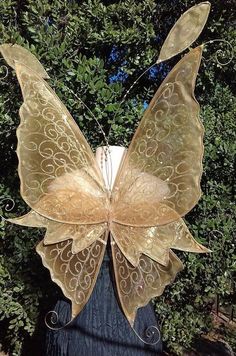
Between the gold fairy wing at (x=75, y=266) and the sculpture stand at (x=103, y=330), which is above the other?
the gold fairy wing at (x=75, y=266)

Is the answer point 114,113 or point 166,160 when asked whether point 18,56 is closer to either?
point 114,113

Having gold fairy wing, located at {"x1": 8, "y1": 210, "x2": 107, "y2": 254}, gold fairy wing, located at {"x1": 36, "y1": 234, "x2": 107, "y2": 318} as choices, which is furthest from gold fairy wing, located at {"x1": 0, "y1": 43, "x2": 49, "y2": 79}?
gold fairy wing, located at {"x1": 36, "y1": 234, "x2": 107, "y2": 318}

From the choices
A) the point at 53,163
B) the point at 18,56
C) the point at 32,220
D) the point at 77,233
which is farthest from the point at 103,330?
the point at 18,56

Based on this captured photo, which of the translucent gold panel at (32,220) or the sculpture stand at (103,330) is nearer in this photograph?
the sculpture stand at (103,330)

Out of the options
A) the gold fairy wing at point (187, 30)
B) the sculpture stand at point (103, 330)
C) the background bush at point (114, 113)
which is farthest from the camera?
the background bush at point (114, 113)

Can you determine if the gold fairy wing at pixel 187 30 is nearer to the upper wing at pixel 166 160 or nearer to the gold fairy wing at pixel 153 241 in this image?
the upper wing at pixel 166 160

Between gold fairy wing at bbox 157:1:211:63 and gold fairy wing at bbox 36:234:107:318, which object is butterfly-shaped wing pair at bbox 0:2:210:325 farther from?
gold fairy wing at bbox 157:1:211:63

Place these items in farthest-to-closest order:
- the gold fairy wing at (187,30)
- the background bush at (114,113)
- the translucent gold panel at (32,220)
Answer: the background bush at (114,113) < the gold fairy wing at (187,30) < the translucent gold panel at (32,220)

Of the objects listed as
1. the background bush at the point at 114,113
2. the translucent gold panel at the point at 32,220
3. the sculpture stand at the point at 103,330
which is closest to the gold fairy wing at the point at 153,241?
the sculpture stand at the point at 103,330

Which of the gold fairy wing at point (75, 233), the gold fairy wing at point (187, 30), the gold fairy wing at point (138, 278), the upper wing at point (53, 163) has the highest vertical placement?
the gold fairy wing at point (187, 30)
